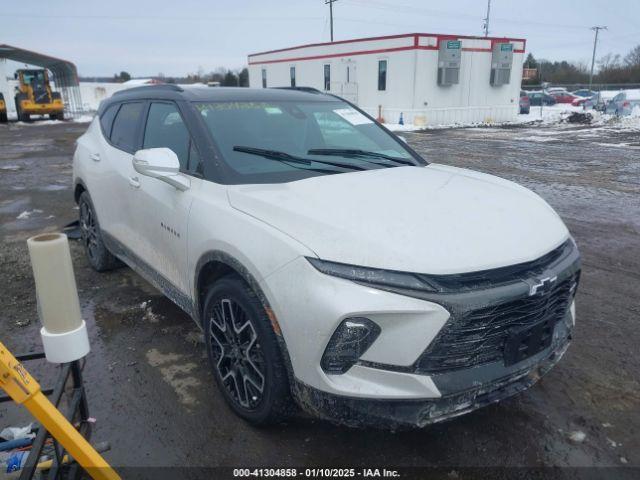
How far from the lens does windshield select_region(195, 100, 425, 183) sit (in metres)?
3.16

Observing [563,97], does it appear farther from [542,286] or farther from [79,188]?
[542,286]

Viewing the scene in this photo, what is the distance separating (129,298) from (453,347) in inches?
130

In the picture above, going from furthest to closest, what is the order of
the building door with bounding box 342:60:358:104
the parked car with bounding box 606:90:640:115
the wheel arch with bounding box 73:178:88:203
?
the building door with bounding box 342:60:358:104 < the parked car with bounding box 606:90:640:115 < the wheel arch with bounding box 73:178:88:203

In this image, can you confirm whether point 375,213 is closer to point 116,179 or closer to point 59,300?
point 59,300

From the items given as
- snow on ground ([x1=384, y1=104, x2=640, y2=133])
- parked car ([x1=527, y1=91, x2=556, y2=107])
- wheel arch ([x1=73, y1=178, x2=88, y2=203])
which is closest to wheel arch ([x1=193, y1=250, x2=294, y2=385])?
wheel arch ([x1=73, y1=178, x2=88, y2=203])

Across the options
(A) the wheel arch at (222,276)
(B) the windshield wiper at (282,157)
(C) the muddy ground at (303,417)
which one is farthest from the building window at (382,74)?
(A) the wheel arch at (222,276)

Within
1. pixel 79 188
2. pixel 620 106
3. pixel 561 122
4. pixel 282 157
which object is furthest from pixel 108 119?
pixel 620 106

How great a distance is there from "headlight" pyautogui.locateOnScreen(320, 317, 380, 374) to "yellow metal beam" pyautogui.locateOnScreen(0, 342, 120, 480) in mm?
987

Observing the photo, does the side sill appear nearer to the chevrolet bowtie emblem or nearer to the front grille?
the front grille

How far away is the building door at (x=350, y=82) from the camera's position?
2791cm

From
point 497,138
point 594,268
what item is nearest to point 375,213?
point 594,268

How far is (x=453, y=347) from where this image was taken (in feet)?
7.16

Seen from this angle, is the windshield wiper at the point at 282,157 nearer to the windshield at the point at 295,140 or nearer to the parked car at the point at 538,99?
the windshield at the point at 295,140

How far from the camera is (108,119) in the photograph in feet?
15.8
